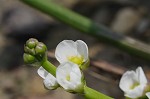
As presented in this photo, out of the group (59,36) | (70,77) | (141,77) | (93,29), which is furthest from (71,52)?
(59,36)

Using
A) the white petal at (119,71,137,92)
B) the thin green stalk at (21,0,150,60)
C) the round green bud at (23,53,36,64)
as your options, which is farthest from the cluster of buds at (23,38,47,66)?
the thin green stalk at (21,0,150,60)

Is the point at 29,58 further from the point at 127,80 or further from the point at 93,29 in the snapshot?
the point at 93,29

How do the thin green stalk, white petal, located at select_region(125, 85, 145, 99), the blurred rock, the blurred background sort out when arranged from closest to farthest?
1. white petal, located at select_region(125, 85, 145, 99)
2. the thin green stalk
3. the blurred background
4. the blurred rock

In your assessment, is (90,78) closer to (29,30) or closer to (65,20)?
→ (65,20)

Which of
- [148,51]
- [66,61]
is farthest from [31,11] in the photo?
[66,61]

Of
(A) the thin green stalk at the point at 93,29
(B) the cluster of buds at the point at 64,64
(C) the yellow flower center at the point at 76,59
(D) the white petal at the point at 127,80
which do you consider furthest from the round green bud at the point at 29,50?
(A) the thin green stalk at the point at 93,29

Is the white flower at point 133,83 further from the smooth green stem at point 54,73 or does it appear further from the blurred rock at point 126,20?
the blurred rock at point 126,20

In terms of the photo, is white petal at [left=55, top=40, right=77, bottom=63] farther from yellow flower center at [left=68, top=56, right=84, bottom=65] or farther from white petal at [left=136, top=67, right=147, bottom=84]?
white petal at [left=136, top=67, right=147, bottom=84]
